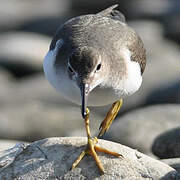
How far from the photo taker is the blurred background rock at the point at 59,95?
11.6m

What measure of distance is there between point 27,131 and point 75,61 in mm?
5861

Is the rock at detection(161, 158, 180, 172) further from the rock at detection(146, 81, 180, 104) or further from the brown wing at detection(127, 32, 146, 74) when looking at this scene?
the rock at detection(146, 81, 180, 104)

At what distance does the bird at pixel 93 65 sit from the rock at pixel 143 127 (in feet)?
5.70

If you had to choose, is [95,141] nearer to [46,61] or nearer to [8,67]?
[46,61]

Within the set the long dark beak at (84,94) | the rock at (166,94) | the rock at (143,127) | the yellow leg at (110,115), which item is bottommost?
Answer: the rock at (166,94)

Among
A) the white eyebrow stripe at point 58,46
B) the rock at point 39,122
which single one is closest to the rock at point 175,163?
the white eyebrow stripe at point 58,46

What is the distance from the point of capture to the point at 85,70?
7.90 m

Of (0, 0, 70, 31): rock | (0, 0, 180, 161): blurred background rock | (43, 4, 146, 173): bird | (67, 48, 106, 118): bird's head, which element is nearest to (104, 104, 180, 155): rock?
(0, 0, 180, 161): blurred background rock

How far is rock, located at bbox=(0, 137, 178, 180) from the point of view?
7.77 meters

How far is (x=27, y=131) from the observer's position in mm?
13477

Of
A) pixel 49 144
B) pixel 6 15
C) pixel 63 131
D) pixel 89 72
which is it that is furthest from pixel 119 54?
pixel 6 15

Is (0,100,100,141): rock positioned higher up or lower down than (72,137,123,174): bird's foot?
lower down

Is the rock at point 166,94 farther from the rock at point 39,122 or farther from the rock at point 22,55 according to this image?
the rock at point 22,55

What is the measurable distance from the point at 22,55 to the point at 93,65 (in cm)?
1214
